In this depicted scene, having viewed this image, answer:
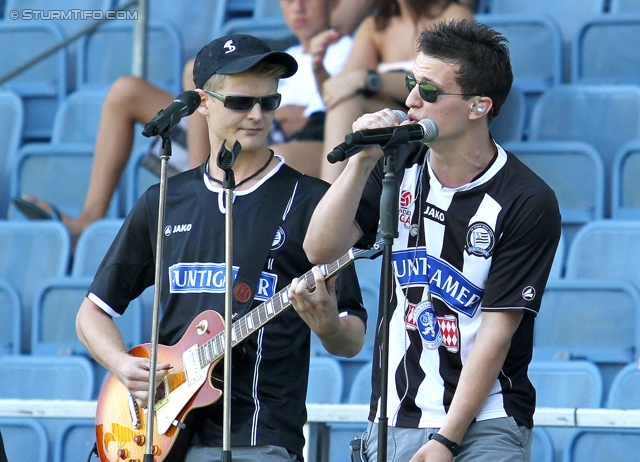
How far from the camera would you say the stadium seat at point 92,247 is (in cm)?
591

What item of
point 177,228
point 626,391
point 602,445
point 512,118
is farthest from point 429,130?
point 512,118

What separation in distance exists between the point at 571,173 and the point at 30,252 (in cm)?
318

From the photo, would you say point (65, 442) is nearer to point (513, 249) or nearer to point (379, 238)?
point (379, 238)

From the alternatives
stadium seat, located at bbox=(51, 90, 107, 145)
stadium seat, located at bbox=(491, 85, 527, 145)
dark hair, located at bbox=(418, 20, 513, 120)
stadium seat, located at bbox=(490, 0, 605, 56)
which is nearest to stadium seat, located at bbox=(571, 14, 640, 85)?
stadium seat, located at bbox=(490, 0, 605, 56)

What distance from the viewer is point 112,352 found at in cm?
334

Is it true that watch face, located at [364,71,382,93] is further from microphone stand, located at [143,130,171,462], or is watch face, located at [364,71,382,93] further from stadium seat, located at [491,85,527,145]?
microphone stand, located at [143,130,171,462]

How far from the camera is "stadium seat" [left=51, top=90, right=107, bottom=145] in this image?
22.9 ft

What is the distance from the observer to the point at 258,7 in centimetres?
721

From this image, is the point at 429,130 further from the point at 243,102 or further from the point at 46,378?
the point at 46,378

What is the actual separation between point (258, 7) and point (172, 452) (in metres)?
4.67

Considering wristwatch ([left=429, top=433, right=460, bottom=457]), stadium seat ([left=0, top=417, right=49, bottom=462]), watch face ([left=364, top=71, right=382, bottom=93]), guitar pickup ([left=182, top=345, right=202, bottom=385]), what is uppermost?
watch face ([left=364, top=71, right=382, bottom=93])

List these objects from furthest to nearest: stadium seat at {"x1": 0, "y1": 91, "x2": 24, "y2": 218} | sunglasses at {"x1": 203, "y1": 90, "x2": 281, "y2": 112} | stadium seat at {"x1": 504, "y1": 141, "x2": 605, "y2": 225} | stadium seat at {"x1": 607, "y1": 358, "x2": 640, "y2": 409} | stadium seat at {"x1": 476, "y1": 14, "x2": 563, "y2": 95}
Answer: stadium seat at {"x1": 0, "y1": 91, "x2": 24, "y2": 218}
stadium seat at {"x1": 476, "y1": 14, "x2": 563, "y2": 95}
stadium seat at {"x1": 504, "y1": 141, "x2": 605, "y2": 225}
stadium seat at {"x1": 607, "y1": 358, "x2": 640, "y2": 409}
sunglasses at {"x1": 203, "y1": 90, "x2": 281, "y2": 112}

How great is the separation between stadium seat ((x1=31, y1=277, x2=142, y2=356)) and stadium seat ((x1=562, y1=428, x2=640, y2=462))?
2.74 meters

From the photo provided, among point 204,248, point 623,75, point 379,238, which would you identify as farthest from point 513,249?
point 623,75
